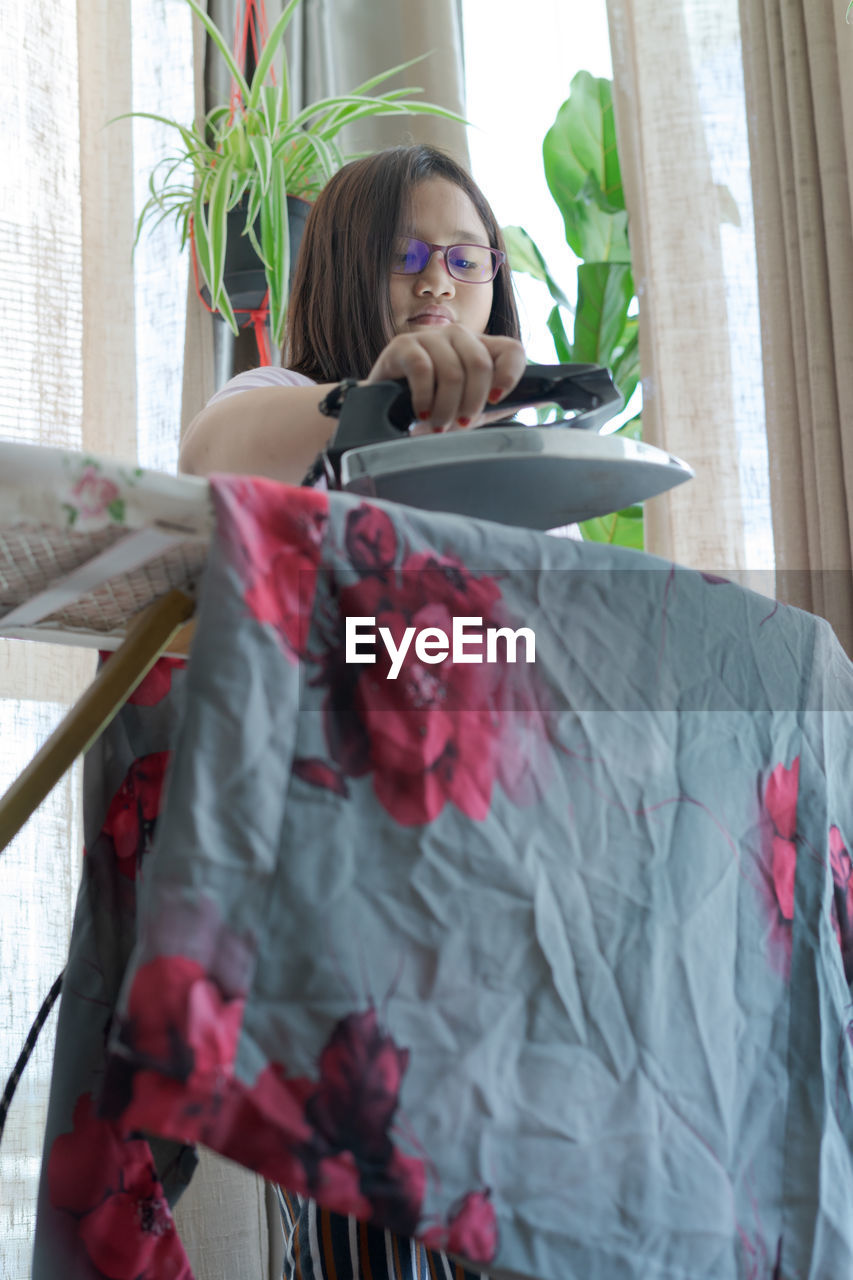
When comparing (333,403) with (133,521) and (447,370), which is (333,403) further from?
(133,521)

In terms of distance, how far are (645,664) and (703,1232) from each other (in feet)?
0.71

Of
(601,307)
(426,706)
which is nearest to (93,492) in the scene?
(426,706)

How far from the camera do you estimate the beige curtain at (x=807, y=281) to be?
140cm

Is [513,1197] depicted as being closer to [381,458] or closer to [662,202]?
[381,458]

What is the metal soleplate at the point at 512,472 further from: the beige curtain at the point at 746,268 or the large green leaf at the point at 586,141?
the large green leaf at the point at 586,141

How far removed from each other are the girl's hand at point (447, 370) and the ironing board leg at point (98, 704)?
0.14 m

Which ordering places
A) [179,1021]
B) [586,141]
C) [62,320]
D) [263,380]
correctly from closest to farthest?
[179,1021], [263,380], [62,320], [586,141]

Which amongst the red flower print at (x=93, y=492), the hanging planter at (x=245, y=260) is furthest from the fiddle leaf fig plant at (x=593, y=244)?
the red flower print at (x=93, y=492)

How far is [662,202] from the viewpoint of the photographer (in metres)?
1.57

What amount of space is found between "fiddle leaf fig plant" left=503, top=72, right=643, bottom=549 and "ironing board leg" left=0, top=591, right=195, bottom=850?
1.29 meters

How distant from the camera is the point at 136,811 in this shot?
1.85 feet

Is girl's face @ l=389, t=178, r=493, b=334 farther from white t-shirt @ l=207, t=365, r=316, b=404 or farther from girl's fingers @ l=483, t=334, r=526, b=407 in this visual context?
girl's fingers @ l=483, t=334, r=526, b=407

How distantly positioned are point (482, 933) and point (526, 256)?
1.54 meters

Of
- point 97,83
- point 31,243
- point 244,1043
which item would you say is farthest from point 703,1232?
point 97,83
